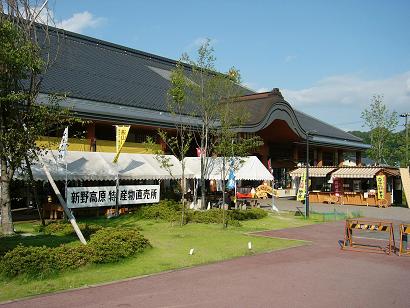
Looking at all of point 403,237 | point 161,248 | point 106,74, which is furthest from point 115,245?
point 106,74

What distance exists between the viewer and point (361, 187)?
32.0 metres

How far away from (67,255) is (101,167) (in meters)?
10.3

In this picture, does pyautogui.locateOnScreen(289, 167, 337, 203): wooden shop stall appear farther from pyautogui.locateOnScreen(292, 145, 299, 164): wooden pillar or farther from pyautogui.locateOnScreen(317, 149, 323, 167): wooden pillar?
pyautogui.locateOnScreen(317, 149, 323, 167): wooden pillar

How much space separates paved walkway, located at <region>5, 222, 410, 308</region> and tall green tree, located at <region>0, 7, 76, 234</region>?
15.5 feet

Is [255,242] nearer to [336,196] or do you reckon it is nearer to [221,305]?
[221,305]

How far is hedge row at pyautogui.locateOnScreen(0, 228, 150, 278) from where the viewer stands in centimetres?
847

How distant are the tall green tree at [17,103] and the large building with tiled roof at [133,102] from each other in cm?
445

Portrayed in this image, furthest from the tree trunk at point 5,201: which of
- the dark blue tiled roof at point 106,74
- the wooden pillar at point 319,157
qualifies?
the wooden pillar at point 319,157

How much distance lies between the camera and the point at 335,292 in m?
7.90

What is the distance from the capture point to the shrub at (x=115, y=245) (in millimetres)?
9719

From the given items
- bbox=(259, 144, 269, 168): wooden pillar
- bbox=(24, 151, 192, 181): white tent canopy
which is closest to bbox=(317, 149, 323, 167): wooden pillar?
bbox=(259, 144, 269, 168): wooden pillar

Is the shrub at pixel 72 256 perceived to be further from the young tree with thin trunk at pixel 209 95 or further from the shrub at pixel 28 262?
the young tree with thin trunk at pixel 209 95

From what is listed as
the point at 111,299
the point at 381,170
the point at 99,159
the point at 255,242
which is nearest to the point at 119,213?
the point at 99,159

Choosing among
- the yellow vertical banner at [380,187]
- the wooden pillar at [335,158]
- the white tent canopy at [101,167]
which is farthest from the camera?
the wooden pillar at [335,158]
